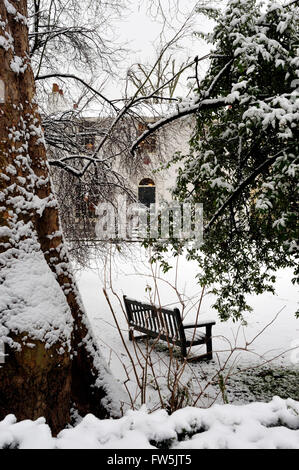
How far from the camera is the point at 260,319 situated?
8.40m

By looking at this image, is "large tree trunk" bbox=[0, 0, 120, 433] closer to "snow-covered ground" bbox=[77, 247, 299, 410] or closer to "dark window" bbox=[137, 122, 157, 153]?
"snow-covered ground" bbox=[77, 247, 299, 410]

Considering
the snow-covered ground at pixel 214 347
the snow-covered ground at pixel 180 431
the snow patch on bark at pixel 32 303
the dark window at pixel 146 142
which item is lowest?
the snow-covered ground at pixel 214 347

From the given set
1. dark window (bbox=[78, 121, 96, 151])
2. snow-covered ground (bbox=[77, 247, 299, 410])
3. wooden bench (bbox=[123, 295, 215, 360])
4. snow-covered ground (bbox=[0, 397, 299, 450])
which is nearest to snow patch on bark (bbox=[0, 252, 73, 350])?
snow-covered ground (bbox=[77, 247, 299, 410])

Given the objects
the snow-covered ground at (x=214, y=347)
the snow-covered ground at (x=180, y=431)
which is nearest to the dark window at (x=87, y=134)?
the snow-covered ground at (x=214, y=347)

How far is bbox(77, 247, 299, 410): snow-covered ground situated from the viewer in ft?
11.6

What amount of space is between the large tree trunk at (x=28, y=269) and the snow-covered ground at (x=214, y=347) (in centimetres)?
42

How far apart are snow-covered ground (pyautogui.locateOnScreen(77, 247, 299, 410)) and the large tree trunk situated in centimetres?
42

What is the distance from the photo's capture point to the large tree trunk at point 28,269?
216 centimetres

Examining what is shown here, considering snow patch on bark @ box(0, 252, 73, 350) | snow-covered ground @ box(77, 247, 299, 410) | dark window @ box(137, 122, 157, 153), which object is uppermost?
dark window @ box(137, 122, 157, 153)

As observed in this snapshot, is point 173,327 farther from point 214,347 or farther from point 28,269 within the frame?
point 28,269

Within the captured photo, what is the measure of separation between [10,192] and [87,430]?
1.58 metres

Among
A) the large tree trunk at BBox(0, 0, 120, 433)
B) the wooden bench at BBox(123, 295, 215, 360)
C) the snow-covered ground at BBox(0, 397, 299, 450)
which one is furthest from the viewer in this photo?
the wooden bench at BBox(123, 295, 215, 360)

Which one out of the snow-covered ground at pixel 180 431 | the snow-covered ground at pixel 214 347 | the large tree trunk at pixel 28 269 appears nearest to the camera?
the snow-covered ground at pixel 180 431

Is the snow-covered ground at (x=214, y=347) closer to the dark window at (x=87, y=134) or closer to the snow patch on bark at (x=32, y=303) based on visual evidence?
the snow patch on bark at (x=32, y=303)
